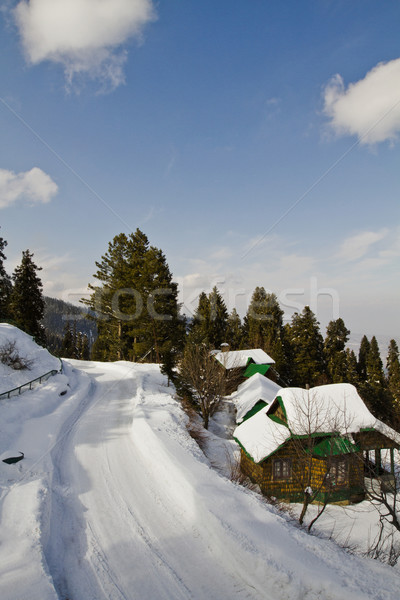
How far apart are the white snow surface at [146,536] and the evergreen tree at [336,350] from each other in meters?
34.4

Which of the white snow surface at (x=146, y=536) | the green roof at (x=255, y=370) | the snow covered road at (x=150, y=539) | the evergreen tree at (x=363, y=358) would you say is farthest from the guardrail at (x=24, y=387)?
the evergreen tree at (x=363, y=358)

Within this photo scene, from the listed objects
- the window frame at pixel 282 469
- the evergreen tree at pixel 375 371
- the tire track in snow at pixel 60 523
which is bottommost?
the window frame at pixel 282 469

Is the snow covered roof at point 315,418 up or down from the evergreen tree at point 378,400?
up

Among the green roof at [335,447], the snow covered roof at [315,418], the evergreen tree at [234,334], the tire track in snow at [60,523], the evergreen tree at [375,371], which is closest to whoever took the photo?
the tire track in snow at [60,523]

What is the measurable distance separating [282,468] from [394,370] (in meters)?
39.4

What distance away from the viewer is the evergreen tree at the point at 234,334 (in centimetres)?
4916

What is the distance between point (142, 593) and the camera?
5.92 meters

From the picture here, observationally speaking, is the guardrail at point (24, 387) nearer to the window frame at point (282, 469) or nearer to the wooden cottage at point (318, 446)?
the wooden cottage at point (318, 446)

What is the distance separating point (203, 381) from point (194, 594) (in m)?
18.9

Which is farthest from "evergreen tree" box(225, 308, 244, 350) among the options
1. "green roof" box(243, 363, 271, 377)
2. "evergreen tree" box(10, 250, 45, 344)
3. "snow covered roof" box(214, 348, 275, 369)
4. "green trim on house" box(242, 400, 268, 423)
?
"evergreen tree" box(10, 250, 45, 344)

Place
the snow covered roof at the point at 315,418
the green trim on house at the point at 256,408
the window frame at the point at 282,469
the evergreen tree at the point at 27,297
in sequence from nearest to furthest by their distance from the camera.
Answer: the snow covered roof at the point at 315,418 → the window frame at the point at 282,469 → the green trim on house at the point at 256,408 → the evergreen tree at the point at 27,297

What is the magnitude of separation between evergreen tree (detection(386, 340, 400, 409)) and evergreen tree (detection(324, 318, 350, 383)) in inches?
308

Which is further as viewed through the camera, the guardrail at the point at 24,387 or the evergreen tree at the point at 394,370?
the evergreen tree at the point at 394,370

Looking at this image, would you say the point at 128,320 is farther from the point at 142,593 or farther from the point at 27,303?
the point at 142,593
